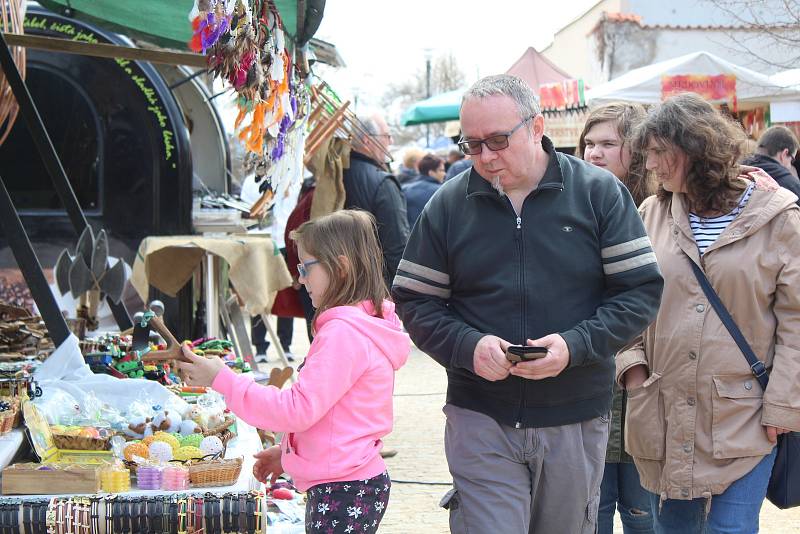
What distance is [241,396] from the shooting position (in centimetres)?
307

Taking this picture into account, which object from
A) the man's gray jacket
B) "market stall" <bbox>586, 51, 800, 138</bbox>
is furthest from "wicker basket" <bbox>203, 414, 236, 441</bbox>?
"market stall" <bbox>586, 51, 800, 138</bbox>

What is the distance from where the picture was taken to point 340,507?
3.19 metres

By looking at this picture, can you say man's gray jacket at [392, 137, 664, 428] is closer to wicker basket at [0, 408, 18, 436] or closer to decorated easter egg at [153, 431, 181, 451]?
decorated easter egg at [153, 431, 181, 451]

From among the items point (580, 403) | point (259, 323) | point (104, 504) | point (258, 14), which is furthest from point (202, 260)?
point (580, 403)

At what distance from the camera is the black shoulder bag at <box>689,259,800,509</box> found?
334cm

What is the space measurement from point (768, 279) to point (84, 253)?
343 centimetres

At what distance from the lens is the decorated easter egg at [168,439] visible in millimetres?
3812

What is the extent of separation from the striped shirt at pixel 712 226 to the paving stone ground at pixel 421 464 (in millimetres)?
1166

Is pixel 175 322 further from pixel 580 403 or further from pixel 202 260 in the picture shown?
pixel 580 403

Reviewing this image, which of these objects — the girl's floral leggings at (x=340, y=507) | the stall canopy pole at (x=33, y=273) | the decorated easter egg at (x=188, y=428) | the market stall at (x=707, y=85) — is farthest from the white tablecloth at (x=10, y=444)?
the market stall at (x=707, y=85)

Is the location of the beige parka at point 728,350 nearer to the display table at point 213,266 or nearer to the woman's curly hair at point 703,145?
the woman's curly hair at point 703,145

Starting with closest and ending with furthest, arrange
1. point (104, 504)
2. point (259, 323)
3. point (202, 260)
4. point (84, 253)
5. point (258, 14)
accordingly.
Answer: point (104, 504) → point (258, 14) → point (84, 253) → point (202, 260) → point (259, 323)

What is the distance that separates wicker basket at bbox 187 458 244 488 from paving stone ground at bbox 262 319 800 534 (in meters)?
1.06

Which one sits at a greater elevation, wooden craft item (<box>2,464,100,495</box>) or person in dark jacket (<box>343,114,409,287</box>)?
person in dark jacket (<box>343,114,409,287</box>)
